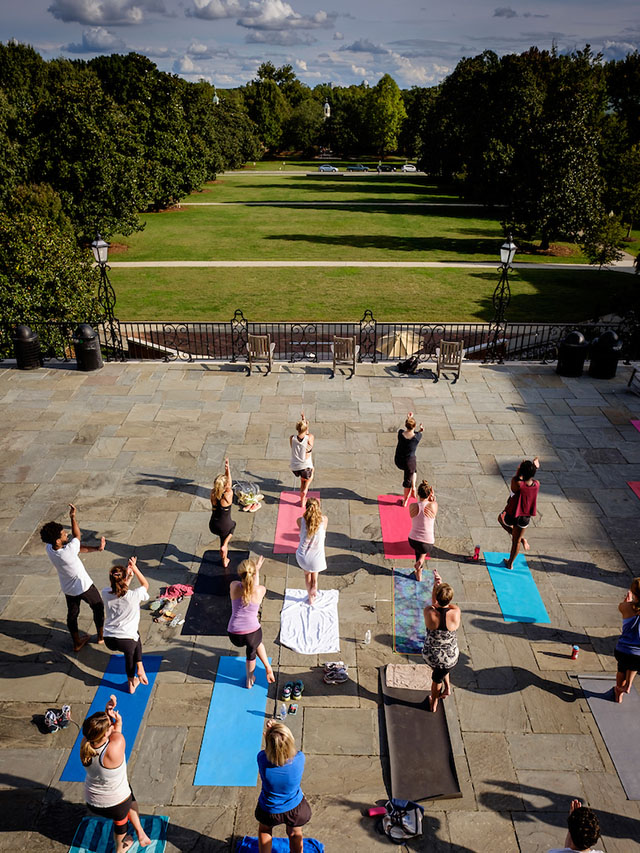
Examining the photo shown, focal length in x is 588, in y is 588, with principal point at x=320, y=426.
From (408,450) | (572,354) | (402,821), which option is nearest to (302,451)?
(408,450)

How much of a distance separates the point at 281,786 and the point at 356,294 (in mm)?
24022

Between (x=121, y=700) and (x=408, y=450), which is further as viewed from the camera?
(x=408, y=450)

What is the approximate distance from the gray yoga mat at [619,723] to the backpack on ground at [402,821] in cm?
211

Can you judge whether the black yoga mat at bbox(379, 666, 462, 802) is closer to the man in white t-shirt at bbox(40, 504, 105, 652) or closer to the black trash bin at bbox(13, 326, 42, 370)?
the man in white t-shirt at bbox(40, 504, 105, 652)

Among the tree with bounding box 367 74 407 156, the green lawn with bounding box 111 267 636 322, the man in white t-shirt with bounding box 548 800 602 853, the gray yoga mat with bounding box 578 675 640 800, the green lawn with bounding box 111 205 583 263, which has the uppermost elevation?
the tree with bounding box 367 74 407 156

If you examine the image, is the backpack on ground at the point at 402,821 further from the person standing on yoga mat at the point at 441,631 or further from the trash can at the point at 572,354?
the trash can at the point at 572,354

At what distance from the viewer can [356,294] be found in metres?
26.8

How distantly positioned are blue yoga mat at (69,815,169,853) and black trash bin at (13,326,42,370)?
39.3 feet

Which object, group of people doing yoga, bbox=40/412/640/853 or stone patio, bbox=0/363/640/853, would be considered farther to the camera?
stone patio, bbox=0/363/640/853

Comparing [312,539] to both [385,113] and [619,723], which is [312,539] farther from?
[385,113]

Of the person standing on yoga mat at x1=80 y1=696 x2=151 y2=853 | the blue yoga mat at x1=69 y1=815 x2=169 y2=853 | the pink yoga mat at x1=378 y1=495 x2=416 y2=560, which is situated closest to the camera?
the person standing on yoga mat at x1=80 y1=696 x2=151 y2=853

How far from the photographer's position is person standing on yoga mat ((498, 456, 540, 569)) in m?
8.06

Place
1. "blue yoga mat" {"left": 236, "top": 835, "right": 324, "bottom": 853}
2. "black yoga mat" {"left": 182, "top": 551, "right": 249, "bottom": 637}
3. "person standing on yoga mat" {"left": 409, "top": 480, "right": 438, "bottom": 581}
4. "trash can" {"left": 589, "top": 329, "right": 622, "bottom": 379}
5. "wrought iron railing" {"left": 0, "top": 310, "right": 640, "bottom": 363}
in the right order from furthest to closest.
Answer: "wrought iron railing" {"left": 0, "top": 310, "right": 640, "bottom": 363}
"trash can" {"left": 589, "top": 329, "right": 622, "bottom": 379}
"person standing on yoga mat" {"left": 409, "top": 480, "right": 438, "bottom": 581}
"black yoga mat" {"left": 182, "top": 551, "right": 249, "bottom": 637}
"blue yoga mat" {"left": 236, "top": 835, "right": 324, "bottom": 853}

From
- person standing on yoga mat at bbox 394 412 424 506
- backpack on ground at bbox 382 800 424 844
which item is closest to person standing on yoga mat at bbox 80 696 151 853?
backpack on ground at bbox 382 800 424 844
